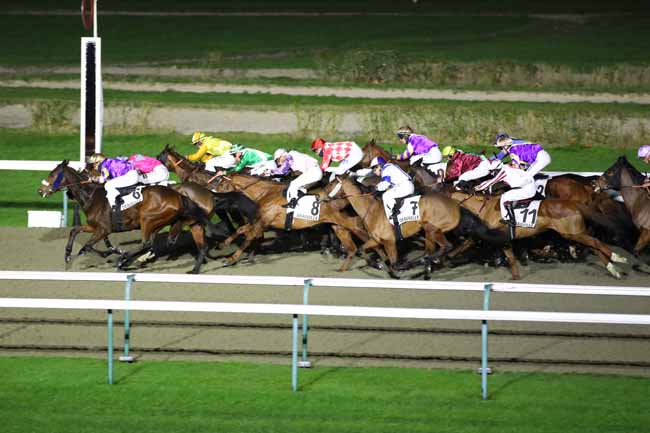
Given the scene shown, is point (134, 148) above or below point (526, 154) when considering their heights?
below

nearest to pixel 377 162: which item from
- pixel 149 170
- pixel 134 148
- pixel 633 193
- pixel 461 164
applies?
pixel 461 164

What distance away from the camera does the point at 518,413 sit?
6.80 m

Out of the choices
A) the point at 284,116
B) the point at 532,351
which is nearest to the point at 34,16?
the point at 284,116

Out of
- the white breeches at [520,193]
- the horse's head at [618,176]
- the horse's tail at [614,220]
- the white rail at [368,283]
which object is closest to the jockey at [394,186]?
the white breeches at [520,193]

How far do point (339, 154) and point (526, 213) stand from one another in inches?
82.9

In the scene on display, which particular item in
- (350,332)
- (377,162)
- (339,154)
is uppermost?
(339,154)

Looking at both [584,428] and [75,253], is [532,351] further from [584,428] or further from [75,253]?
[75,253]

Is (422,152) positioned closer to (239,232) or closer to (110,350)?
(239,232)

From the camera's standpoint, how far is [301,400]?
23.0 ft

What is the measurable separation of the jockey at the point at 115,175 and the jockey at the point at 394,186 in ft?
8.07

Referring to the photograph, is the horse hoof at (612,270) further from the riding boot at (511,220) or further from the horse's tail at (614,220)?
the riding boot at (511,220)

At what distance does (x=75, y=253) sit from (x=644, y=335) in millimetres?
5973

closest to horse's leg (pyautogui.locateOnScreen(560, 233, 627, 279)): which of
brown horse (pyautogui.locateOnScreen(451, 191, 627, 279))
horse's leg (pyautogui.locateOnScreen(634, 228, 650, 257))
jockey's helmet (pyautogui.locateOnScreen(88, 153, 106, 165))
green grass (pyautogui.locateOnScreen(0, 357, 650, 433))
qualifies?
brown horse (pyautogui.locateOnScreen(451, 191, 627, 279))

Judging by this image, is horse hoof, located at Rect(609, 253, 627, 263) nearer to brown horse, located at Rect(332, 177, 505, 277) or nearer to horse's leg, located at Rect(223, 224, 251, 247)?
brown horse, located at Rect(332, 177, 505, 277)
